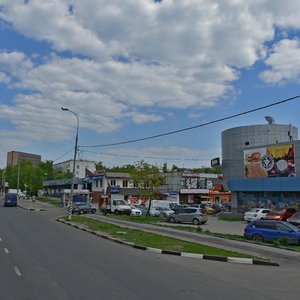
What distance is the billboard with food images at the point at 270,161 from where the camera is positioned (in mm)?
44000

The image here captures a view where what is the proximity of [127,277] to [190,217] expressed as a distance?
29.3m

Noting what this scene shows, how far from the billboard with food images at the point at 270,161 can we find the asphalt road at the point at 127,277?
3070 centimetres

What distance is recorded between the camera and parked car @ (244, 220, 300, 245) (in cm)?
2192

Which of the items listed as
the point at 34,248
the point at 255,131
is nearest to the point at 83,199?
the point at 255,131

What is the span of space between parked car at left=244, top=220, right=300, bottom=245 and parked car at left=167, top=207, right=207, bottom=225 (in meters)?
14.9

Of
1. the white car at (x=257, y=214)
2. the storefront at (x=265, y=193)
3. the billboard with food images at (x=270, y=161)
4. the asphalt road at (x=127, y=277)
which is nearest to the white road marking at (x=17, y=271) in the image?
the asphalt road at (x=127, y=277)

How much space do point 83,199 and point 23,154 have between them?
253 ft

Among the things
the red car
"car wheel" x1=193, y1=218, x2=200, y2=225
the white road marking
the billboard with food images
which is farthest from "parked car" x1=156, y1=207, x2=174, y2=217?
the white road marking

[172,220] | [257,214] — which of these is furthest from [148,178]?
[257,214]

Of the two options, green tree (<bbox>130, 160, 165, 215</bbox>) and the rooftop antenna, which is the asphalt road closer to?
green tree (<bbox>130, 160, 165, 215</bbox>)

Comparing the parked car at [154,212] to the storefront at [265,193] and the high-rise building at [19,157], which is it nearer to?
the storefront at [265,193]

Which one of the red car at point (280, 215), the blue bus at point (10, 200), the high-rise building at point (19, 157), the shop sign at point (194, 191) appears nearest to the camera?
the red car at point (280, 215)

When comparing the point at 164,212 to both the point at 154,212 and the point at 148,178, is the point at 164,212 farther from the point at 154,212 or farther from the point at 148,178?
the point at 148,178

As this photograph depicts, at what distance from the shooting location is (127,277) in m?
10.5
